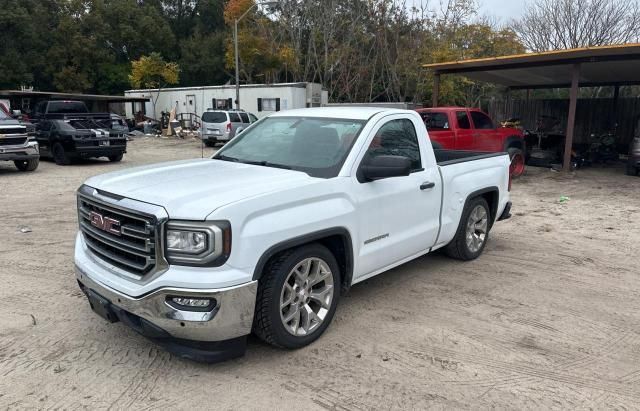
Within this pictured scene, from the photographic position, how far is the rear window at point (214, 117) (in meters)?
23.2

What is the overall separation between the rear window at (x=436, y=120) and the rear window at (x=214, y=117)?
13.0 m

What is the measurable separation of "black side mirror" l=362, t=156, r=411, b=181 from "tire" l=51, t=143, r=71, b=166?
1385cm

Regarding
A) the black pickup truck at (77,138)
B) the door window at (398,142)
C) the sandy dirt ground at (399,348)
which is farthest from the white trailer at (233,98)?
the door window at (398,142)

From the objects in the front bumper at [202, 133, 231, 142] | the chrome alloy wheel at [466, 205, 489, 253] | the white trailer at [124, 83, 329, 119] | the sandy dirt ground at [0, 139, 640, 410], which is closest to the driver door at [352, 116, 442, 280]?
the sandy dirt ground at [0, 139, 640, 410]

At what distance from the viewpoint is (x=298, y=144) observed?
448 centimetres

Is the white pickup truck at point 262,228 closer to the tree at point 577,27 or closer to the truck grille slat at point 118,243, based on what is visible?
the truck grille slat at point 118,243

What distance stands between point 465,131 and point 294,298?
9.36 meters

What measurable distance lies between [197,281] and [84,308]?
1986mm

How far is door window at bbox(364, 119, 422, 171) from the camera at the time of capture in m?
4.44

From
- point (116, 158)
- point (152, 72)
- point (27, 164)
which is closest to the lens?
point (27, 164)

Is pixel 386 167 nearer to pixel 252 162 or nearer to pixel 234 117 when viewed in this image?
pixel 252 162

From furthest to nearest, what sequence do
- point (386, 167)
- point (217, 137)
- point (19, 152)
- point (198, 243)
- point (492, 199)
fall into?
point (217, 137) → point (19, 152) → point (492, 199) → point (386, 167) → point (198, 243)

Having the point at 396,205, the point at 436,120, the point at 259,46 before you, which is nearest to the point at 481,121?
the point at 436,120

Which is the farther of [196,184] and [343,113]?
[343,113]
